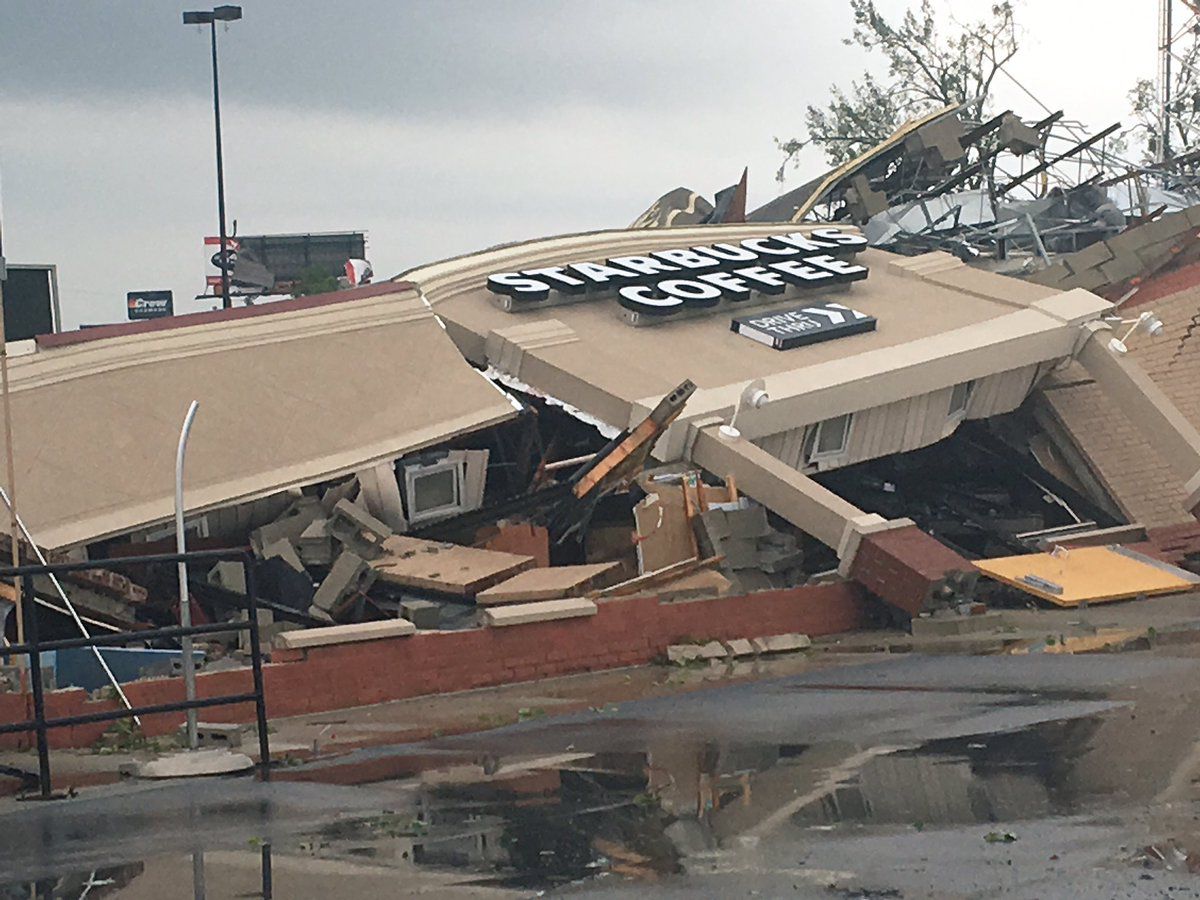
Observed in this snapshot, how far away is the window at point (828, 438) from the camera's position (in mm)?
26625

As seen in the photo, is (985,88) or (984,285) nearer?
(984,285)

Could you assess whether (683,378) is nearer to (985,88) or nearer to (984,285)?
(984,285)

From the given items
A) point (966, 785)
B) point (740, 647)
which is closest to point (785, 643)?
point (740, 647)

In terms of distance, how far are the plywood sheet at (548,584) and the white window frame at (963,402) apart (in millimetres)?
9227

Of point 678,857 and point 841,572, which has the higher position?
point 678,857

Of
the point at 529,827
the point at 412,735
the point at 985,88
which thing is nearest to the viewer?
the point at 529,827

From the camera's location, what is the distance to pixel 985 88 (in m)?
76.1

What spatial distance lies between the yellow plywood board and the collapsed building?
178 mm

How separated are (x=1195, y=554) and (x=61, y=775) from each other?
1848cm

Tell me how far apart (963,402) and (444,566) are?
10.9 m

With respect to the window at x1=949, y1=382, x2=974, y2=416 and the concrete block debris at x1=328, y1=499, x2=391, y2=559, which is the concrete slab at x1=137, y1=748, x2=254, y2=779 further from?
the window at x1=949, y1=382, x2=974, y2=416

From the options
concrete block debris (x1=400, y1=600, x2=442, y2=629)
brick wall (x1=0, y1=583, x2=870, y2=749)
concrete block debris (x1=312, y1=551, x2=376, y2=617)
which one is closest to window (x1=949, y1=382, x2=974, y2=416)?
brick wall (x1=0, y1=583, x2=870, y2=749)

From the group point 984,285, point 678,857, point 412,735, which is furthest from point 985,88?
point 678,857

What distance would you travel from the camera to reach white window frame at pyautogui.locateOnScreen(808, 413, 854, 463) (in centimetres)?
2664
